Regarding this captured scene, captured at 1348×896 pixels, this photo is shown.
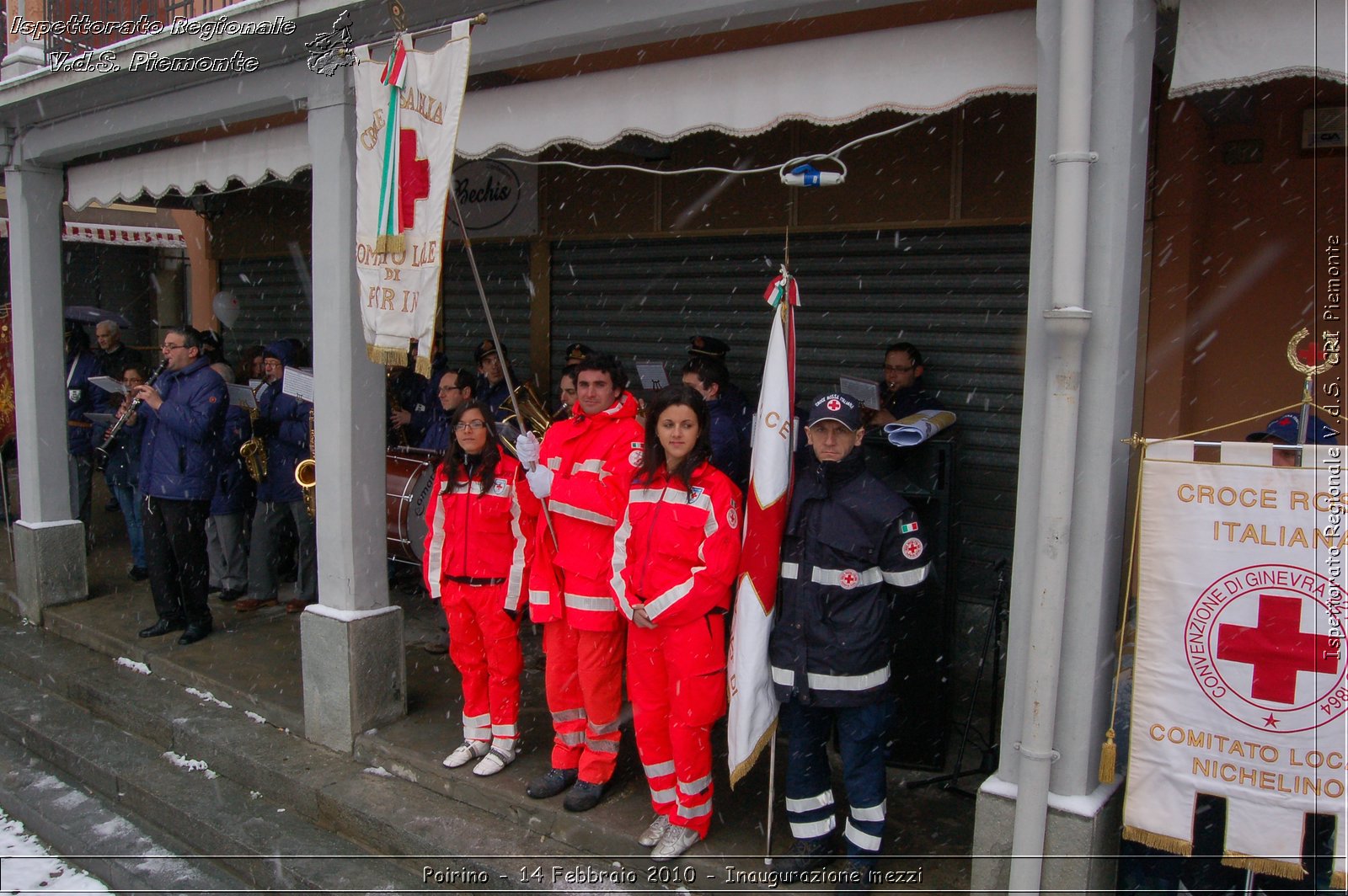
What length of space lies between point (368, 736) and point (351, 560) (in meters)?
0.93

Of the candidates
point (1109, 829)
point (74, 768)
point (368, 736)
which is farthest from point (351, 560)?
point (1109, 829)

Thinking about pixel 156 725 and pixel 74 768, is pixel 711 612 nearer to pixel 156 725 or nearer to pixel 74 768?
pixel 156 725

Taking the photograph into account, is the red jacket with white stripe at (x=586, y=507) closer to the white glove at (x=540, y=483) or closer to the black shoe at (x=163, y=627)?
the white glove at (x=540, y=483)

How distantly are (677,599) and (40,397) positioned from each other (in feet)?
20.3

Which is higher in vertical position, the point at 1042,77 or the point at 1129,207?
the point at 1042,77

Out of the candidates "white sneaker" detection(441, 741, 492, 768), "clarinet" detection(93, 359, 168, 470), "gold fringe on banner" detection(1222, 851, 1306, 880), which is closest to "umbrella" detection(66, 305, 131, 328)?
"clarinet" detection(93, 359, 168, 470)

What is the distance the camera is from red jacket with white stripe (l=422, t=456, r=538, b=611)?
181 inches

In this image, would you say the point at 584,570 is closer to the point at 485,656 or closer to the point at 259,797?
the point at 485,656

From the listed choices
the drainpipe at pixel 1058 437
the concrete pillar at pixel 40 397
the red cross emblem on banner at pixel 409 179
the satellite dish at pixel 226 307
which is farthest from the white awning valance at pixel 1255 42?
the satellite dish at pixel 226 307

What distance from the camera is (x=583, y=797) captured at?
14.0 ft

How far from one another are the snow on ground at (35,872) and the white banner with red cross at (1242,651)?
15.1ft

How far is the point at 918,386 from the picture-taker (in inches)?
225

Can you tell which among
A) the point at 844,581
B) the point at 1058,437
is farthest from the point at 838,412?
the point at 1058,437

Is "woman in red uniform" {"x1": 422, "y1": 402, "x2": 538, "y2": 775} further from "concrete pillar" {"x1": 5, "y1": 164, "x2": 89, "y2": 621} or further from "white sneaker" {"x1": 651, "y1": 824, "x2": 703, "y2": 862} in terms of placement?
"concrete pillar" {"x1": 5, "y1": 164, "x2": 89, "y2": 621}
